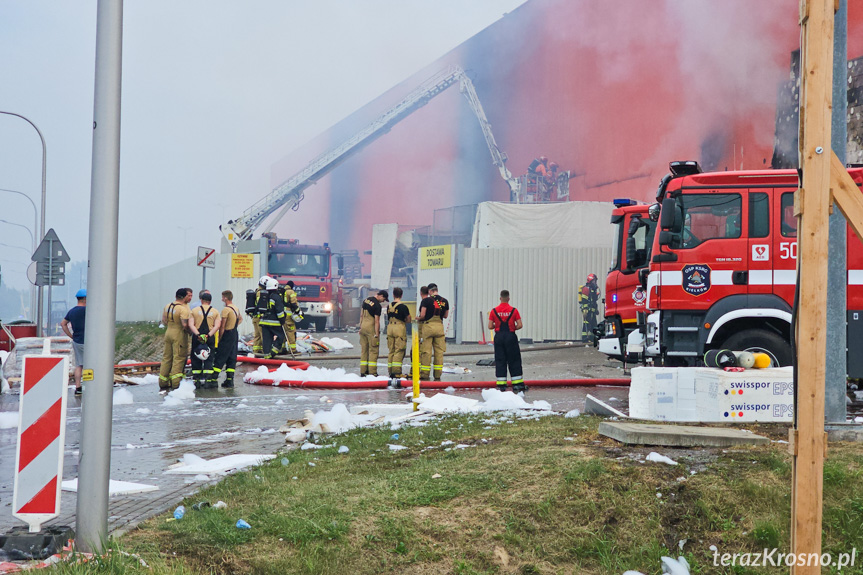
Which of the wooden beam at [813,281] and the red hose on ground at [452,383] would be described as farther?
the red hose on ground at [452,383]

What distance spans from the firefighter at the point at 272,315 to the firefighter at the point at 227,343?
273 cm

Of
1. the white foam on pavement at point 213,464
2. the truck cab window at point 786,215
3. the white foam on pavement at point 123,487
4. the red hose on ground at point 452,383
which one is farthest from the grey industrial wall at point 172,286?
the white foam on pavement at point 123,487

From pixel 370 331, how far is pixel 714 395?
7770 mm

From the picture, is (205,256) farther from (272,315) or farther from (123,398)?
(123,398)

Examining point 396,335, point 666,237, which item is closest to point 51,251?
point 396,335

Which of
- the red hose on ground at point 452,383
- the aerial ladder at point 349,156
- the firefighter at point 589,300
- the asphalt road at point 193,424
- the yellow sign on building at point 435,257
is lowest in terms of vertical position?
the asphalt road at point 193,424

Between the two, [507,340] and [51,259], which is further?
[51,259]

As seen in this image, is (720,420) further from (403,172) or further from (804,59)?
(403,172)

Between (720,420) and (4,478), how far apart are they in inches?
255

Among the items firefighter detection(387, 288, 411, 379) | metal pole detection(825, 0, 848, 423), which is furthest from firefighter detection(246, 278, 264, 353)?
metal pole detection(825, 0, 848, 423)

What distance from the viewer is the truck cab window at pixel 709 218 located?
10.7 meters

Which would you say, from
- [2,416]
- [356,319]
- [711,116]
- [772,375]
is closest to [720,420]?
[772,375]

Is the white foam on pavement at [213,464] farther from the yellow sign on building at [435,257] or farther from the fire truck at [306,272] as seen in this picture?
the fire truck at [306,272]

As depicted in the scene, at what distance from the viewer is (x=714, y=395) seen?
27.1 ft
